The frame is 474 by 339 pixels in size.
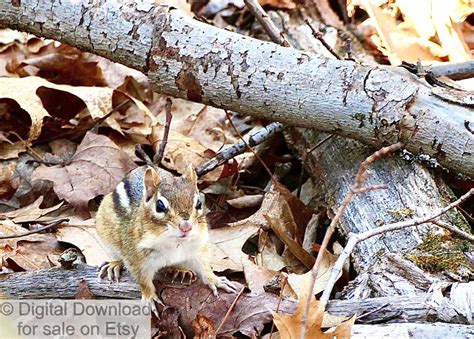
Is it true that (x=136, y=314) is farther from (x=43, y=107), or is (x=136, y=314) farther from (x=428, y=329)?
(x=43, y=107)

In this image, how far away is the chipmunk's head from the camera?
3443 millimetres

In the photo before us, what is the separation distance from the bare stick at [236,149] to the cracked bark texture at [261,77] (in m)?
0.46

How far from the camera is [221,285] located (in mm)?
3689

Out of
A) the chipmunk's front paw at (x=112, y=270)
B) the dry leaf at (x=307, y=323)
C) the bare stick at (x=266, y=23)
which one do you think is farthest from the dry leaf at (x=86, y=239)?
the bare stick at (x=266, y=23)

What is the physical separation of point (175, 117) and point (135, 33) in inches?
68.6

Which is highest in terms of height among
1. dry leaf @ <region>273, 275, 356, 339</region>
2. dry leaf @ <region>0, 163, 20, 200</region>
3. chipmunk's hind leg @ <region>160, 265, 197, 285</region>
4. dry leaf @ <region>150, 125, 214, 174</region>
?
dry leaf @ <region>273, 275, 356, 339</region>

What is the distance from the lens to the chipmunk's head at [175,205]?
11.3 ft

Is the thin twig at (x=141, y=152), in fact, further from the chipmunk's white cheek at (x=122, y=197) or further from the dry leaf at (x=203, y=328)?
the dry leaf at (x=203, y=328)

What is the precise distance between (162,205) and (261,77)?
1170 mm

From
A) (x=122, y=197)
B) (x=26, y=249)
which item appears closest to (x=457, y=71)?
(x=122, y=197)

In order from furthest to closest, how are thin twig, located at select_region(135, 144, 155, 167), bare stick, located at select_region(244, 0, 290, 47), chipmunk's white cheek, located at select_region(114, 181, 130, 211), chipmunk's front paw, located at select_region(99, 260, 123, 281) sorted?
bare stick, located at select_region(244, 0, 290, 47) → thin twig, located at select_region(135, 144, 155, 167) → chipmunk's white cheek, located at select_region(114, 181, 130, 211) → chipmunk's front paw, located at select_region(99, 260, 123, 281)

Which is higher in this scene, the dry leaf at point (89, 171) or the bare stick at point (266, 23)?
the bare stick at point (266, 23)

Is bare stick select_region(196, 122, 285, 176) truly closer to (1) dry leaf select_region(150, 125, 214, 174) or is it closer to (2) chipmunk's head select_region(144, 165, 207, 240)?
(1) dry leaf select_region(150, 125, 214, 174)

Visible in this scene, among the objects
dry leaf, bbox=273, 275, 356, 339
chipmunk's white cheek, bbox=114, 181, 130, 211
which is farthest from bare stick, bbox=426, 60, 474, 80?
dry leaf, bbox=273, 275, 356, 339
